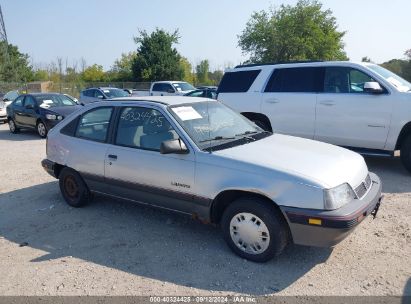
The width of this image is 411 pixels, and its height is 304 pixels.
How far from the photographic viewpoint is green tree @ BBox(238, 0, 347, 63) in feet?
127

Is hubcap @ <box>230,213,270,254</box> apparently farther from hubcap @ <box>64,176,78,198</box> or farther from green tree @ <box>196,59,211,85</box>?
green tree @ <box>196,59,211,85</box>

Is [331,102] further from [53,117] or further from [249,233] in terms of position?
[53,117]

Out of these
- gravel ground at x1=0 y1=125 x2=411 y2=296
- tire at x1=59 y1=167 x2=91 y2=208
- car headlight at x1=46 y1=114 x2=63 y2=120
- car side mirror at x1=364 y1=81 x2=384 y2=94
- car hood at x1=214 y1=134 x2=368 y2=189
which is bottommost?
gravel ground at x1=0 y1=125 x2=411 y2=296

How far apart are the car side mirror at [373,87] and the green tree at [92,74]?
52159 millimetres

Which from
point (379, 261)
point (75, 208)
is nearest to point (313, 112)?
point (379, 261)

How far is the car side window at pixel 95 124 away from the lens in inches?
194

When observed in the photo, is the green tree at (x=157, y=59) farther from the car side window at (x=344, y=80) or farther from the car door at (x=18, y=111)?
the car side window at (x=344, y=80)

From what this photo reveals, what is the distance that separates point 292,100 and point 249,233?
441 cm

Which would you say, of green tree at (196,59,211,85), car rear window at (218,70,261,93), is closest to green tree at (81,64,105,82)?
green tree at (196,59,211,85)

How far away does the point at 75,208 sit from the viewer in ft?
17.8

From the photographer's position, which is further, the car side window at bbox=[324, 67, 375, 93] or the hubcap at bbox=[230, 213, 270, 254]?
the car side window at bbox=[324, 67, 375, 93]

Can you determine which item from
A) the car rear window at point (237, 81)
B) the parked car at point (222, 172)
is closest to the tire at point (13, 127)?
the car rear window at point (237, 81)

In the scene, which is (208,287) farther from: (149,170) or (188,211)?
(149,170)

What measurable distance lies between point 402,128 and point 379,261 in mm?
3468
